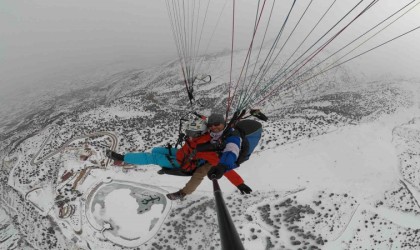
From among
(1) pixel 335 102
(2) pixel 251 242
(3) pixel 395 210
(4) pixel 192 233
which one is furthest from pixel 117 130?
(1) pixel 335 102

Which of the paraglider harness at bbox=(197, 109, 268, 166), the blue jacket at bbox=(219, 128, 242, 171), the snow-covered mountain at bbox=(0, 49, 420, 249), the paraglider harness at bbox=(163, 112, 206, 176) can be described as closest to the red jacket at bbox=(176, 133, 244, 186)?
the paraglider harness at bbox=(163, 112, 206, 176)

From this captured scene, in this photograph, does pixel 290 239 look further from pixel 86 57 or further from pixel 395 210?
pixel 86 57

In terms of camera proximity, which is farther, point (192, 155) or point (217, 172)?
point (192, 155)

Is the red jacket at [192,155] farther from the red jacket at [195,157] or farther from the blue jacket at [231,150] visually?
the blue jacket at [231,150]

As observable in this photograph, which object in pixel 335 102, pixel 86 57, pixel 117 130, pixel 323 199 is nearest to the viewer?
pixel 323 199

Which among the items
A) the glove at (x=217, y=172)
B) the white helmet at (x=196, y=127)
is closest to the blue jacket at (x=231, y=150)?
the glove at (x=217, y=172)

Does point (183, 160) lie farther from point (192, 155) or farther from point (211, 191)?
point (211, 191)

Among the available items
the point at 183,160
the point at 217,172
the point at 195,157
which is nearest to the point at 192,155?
the point at 195,157
